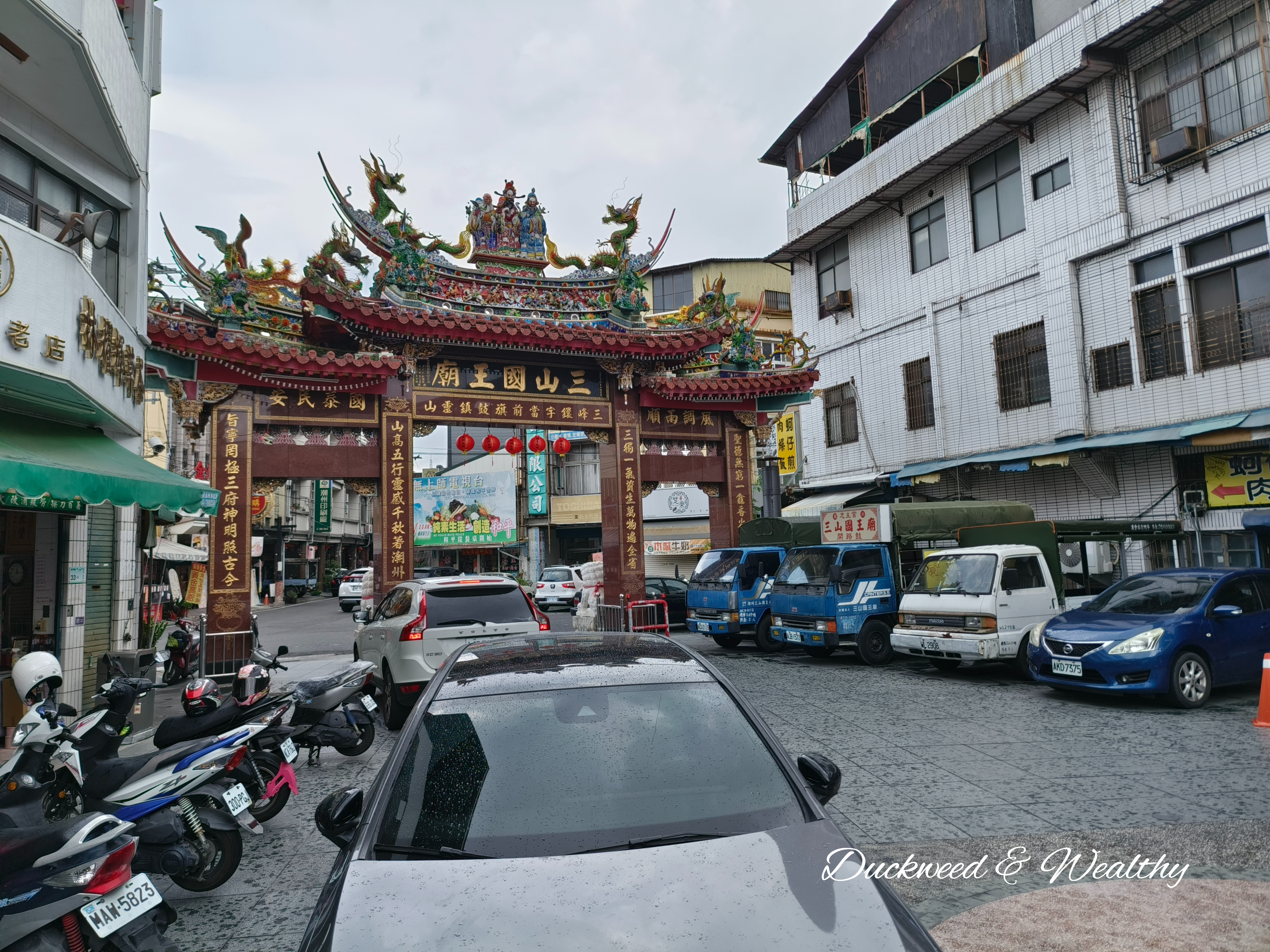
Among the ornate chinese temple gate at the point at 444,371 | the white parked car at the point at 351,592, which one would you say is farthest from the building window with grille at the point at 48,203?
the white parked car at the point at 351,592

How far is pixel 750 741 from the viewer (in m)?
3.12

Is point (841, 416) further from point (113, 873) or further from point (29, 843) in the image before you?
point (29, 843)

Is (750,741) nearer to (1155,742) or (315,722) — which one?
(315,722)

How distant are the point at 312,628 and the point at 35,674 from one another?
21.5 m

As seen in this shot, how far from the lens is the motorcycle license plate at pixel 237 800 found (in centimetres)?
486

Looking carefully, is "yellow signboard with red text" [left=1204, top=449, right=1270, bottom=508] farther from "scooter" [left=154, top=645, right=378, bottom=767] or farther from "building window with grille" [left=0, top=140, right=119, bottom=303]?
"building window with grille" [left=0, top=140, right=119, bottom=303]

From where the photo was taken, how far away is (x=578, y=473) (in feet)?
139

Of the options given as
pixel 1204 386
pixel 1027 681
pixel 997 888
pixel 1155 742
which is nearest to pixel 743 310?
pixel 1204 386

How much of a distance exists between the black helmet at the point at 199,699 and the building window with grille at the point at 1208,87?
17276mm

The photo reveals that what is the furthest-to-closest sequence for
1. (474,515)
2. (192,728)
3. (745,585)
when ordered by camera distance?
(474,515) → (745,585) → (192,728)

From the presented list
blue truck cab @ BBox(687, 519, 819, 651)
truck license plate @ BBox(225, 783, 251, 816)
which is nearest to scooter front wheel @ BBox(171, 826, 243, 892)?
truck license plate @ BBox(225, 783, 251, 816)

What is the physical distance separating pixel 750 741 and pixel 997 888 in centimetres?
225

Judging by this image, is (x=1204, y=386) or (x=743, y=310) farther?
(x=743, y=310)

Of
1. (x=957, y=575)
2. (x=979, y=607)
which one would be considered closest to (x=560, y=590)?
(x=957, y=575)
